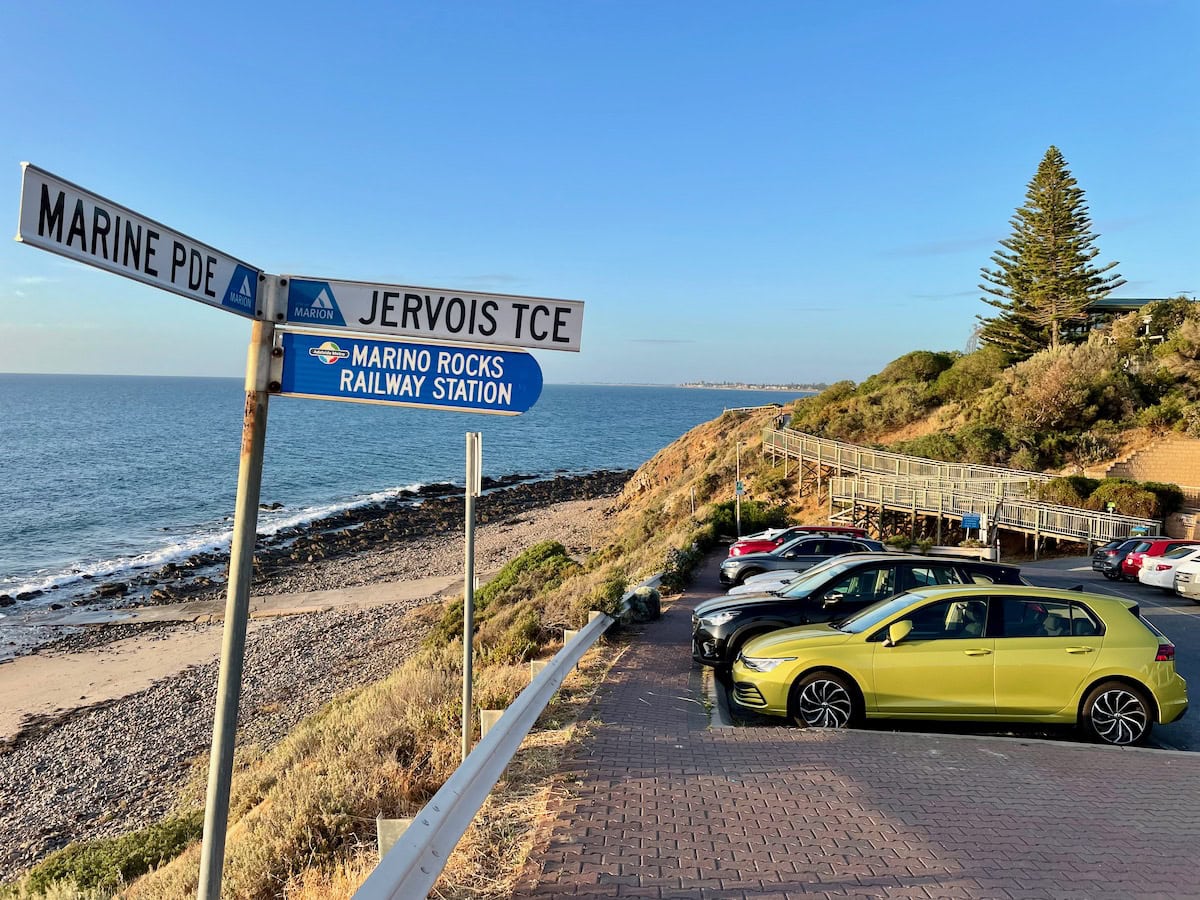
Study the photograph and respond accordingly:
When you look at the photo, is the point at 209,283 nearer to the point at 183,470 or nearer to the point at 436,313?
the point at 436,313

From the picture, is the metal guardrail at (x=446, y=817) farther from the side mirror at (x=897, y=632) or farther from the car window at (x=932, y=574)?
the car window at (x=932, y=574)

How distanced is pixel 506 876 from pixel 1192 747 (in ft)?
22.4

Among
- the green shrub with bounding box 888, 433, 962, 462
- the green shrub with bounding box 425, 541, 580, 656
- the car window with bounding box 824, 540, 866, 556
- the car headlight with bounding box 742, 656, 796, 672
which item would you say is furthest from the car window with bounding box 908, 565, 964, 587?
the green shrub with bounding box 888, 433, 962, 462

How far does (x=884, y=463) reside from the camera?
99.3 feet

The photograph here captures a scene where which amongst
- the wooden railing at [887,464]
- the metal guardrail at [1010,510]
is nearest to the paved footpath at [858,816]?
the metal guardrail at [1010,510]

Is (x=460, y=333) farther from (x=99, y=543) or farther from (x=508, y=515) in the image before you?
(x=508, y=515)

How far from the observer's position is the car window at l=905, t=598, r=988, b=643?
7238 mm

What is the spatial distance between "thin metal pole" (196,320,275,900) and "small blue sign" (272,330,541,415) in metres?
0.10

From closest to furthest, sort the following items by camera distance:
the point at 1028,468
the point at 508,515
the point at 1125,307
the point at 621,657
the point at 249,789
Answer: the point at 249,789 → the point at 621,657 → the point at 1028,468 → the point at 508,515 → the point at 1125,307

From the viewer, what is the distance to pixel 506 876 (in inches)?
155

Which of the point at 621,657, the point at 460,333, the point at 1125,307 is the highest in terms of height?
the point at 1125,307

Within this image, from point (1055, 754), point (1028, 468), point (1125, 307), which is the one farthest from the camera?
point (1125, 307)

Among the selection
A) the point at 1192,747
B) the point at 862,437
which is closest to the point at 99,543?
the point at 862,437

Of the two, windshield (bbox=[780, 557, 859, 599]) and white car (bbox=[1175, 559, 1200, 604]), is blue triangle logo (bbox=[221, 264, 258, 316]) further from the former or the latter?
white car (bbox=[1175, 559, 1200, 604])
